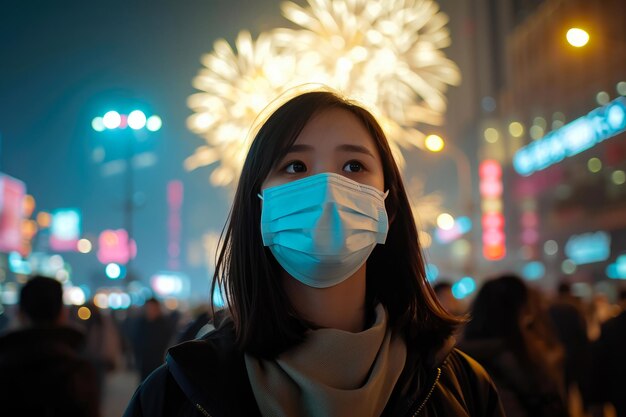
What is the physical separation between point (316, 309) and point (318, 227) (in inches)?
10.0

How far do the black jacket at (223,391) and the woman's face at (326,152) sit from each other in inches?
21.1

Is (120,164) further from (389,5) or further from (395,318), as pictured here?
(395,318)

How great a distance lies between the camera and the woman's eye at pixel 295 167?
2.11 m

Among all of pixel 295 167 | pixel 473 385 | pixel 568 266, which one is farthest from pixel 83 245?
pixel 473 385

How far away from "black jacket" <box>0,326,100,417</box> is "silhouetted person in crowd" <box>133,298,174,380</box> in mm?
5910

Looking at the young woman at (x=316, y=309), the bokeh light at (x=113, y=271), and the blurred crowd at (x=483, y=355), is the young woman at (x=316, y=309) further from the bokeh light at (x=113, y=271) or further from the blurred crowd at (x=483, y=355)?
the bokeh light at (x=113, y=271)

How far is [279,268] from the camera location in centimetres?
219

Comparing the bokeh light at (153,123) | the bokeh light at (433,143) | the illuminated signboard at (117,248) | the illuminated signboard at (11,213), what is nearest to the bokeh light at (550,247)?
the illuminated signboard at (11,213)

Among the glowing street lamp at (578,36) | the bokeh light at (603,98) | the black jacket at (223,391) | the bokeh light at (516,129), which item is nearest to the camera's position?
the black jacket at (223,391)

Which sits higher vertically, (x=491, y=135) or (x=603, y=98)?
(x=491, y=135)

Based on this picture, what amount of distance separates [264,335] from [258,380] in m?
0.15

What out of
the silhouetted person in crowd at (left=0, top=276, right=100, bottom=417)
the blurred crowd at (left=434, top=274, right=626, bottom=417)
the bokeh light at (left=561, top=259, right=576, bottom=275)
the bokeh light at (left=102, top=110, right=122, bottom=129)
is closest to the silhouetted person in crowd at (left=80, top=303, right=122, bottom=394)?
the bokeh light at (left=102, top=110, right=122, bottom=129)

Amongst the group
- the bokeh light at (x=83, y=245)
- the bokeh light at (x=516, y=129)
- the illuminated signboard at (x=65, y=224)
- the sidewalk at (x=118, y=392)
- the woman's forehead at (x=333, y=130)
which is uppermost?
the bokeh light at (x=516, y=129)

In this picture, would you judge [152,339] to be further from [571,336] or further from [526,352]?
[526,352]
